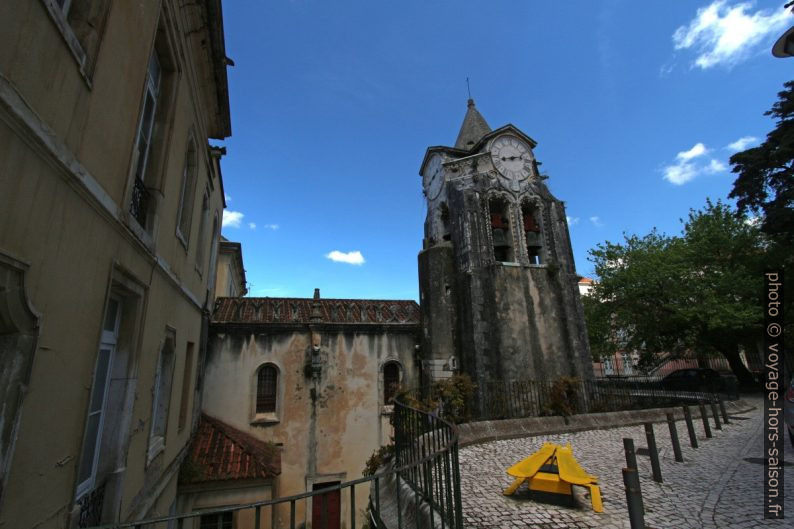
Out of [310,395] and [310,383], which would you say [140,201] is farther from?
[310,395]

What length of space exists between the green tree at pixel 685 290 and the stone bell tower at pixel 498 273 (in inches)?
299

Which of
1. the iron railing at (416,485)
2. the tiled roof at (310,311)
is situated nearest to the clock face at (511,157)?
the tiled roof at (310,311)

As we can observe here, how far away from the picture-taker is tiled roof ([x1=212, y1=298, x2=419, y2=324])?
1481cm

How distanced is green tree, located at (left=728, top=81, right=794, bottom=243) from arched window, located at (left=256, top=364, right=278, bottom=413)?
69.5ft

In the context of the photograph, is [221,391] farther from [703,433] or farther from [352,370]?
[703,433]

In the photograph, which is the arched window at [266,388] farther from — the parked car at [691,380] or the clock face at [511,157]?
the parked car at [691,380]

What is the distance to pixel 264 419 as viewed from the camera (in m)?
13.2

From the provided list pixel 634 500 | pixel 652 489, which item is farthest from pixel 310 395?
pixel 634 500

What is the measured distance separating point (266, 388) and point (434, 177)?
38.2ft

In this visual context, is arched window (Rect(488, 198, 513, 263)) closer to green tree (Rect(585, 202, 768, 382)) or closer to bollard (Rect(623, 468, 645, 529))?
green tree (Rect(585, 202, 768, 382))

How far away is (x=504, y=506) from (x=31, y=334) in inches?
205

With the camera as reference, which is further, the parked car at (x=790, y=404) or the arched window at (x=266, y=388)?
the arched window at (x=266, y=388)

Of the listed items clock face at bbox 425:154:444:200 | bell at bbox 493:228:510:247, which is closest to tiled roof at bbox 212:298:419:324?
bell at bbox 493:228:510:247

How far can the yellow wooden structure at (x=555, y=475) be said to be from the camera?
4.59 meters
